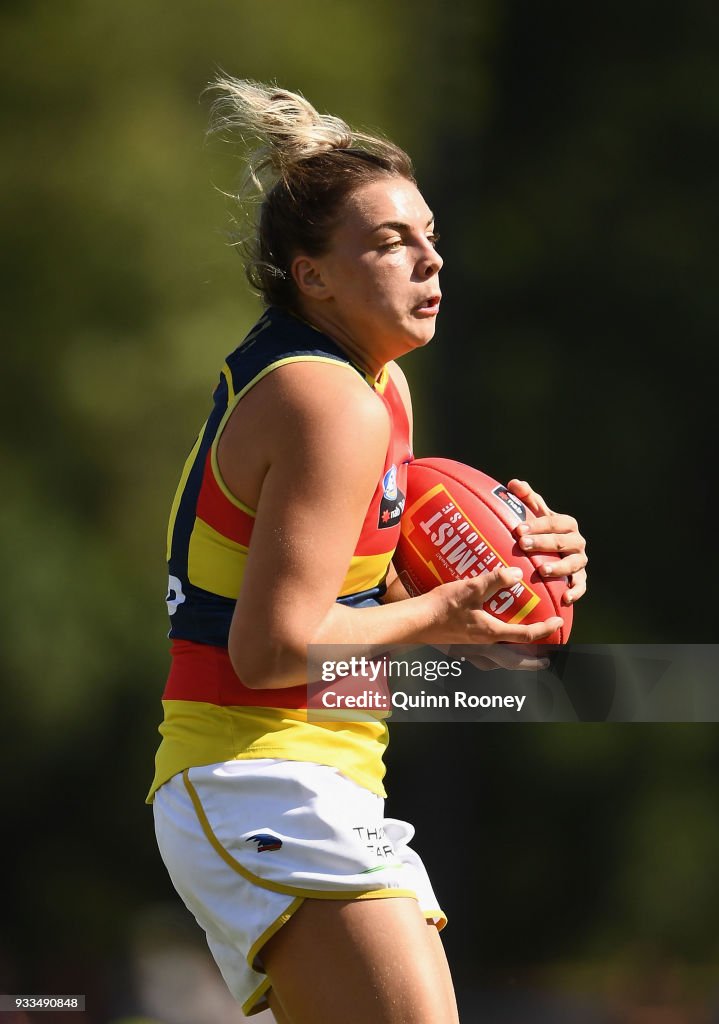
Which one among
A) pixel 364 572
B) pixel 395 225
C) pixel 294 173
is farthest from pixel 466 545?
pixel 294 173

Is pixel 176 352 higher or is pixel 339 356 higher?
pixel 339 356

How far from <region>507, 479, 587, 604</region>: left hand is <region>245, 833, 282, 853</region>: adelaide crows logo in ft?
1.97

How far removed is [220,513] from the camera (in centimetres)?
158

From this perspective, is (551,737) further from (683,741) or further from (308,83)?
(308,83)

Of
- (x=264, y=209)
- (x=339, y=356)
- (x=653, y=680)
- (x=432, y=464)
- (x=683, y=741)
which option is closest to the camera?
(x=339, y=356)

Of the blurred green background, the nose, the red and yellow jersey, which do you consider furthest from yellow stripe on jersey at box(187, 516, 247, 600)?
the blurred green background

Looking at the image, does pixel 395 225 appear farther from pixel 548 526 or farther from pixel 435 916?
pixel 435 916

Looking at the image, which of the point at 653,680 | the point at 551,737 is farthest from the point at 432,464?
the point at 551,737

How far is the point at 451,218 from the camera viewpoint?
4496 millimetres

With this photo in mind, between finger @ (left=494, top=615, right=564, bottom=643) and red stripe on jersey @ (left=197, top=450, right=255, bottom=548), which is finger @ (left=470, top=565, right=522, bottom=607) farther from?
red stripe on jersey @ (left=197, top=450, right=255, bottom=548)

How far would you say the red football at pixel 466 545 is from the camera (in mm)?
1831

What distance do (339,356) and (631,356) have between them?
2.99 metres

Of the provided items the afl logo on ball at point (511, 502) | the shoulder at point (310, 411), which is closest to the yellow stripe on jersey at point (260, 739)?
the shoulder at point (310, 411)

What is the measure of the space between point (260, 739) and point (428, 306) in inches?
24.9
